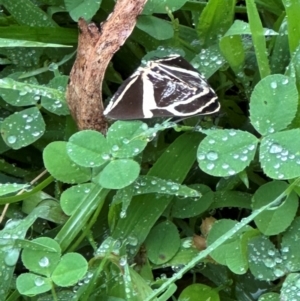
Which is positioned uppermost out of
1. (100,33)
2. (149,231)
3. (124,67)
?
(100,33)

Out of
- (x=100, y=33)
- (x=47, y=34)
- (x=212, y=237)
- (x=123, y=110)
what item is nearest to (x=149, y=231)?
(x=212, y=237)

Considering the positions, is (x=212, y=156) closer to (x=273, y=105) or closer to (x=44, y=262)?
(x=273, y=105)

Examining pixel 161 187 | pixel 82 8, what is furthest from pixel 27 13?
pixel 161 187

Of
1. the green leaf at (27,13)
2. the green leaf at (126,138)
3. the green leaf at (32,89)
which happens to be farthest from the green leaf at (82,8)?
the green leaf at (126,138)

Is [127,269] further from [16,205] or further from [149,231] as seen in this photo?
[16,205]

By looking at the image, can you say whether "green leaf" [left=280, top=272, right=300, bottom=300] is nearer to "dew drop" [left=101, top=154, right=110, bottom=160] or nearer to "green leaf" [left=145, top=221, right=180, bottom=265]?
"green leaf" [left=145, top=221, right=180, bottom=265]

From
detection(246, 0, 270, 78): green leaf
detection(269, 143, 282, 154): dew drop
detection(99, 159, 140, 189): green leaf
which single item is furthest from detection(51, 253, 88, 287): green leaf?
detection(246, 0, 270, 78): green leaf

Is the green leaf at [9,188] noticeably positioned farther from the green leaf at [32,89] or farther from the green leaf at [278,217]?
the green leaf at [278,217]
